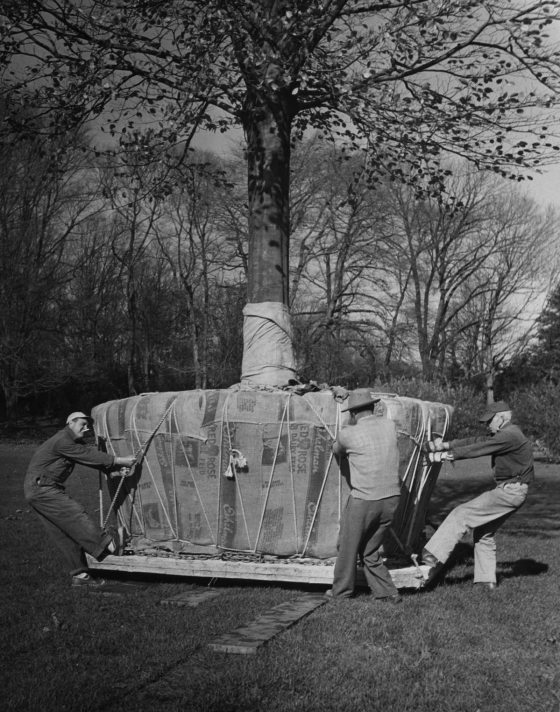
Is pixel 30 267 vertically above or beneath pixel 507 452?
above

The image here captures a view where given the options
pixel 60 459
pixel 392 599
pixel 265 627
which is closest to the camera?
pixel 265 627

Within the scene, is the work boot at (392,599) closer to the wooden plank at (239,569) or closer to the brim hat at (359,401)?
the wooden plank at (239,569)

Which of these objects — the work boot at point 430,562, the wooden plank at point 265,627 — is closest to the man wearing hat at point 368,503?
the wooden plank at point 265,627

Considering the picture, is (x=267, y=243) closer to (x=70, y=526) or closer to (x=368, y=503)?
(x=368, y=503)

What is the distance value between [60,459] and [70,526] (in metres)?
0.71

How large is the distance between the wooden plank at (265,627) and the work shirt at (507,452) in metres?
2.01

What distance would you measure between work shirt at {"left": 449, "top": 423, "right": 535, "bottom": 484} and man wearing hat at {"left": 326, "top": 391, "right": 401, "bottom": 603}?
39.8 inches

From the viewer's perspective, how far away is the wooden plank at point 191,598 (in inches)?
267

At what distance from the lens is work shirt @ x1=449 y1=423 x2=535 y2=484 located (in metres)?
7.69

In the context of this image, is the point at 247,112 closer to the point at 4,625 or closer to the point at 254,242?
the point at 254,242

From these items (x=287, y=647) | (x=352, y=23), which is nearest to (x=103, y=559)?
(x=287, y=647)

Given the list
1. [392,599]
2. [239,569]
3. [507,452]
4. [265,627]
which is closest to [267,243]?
[507,452]

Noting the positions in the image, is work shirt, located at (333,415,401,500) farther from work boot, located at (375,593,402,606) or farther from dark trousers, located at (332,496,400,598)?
work boot, located at (375,593,402,606)

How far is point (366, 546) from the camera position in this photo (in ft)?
23.2
